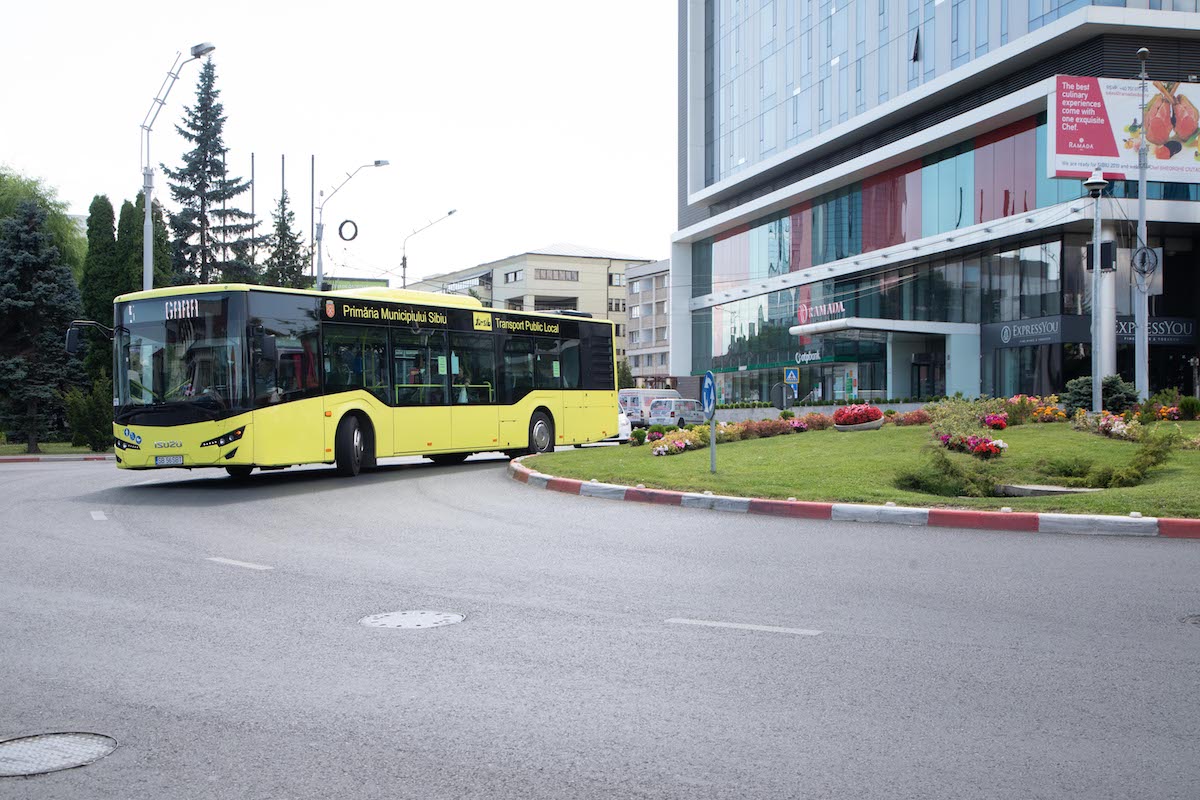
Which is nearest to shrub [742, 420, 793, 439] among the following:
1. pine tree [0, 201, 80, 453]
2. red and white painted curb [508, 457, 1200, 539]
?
red and white painted curb [508, 457, 1200, 539]

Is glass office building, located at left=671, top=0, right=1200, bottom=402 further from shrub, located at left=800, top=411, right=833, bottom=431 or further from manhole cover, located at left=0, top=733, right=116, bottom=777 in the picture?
manhole cover, located at left=0, top=733, right=116, bottom=777

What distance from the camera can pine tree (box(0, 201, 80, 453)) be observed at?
3541 centimetres

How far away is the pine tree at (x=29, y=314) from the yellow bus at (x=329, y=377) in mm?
18997

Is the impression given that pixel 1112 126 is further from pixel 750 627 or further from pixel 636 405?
pixel 750 627

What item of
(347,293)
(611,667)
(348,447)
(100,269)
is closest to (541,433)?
(348,447)

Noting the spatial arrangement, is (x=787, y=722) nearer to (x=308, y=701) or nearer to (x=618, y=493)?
(x=308, y=701)

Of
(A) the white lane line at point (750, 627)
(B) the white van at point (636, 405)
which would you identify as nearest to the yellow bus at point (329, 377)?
(A) the white lane line at point (750, 627)

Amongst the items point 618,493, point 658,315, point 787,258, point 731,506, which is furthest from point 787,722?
point 658,315

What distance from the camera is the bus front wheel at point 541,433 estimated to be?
2444 centimetres

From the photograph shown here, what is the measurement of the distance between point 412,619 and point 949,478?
10.2m

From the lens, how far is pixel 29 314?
3628 centimetres

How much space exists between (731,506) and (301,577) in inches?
268

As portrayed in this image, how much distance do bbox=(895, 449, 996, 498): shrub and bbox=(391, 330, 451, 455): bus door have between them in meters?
9.58

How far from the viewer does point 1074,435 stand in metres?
18.6
